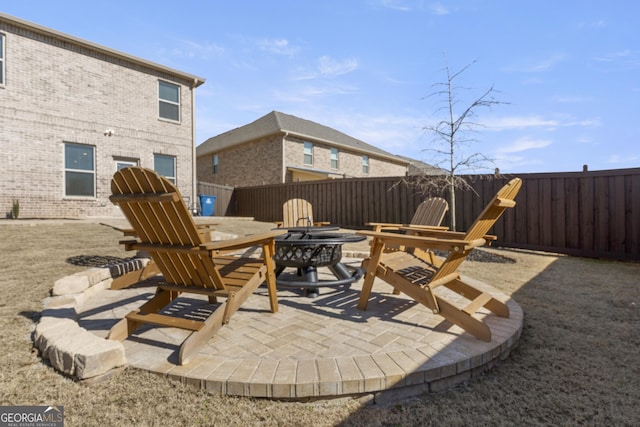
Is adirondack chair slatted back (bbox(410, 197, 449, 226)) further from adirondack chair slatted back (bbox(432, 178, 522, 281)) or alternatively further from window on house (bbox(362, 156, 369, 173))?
window on house (bbox(362, 156, 369, 173))

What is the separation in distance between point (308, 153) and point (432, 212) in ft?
48.6

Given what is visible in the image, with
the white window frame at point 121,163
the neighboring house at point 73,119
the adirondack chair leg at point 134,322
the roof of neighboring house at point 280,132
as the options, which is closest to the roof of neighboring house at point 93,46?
the neighboring house at point 73,119

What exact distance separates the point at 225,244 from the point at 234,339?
71 cm

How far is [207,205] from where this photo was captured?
14.1m

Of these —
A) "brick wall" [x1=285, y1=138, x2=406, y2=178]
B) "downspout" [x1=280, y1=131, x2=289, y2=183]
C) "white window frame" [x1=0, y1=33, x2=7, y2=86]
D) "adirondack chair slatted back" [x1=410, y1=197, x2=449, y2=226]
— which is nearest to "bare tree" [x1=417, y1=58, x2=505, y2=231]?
"adirondack chair slatted back" [x1=410, y1=197, x2=449, y2=226]

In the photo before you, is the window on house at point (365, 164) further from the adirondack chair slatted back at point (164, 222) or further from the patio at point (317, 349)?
the adirondack chair slatted back at point (164, 222)

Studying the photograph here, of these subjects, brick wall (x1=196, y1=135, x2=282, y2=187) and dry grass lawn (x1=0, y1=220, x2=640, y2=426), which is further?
brick wall (x1=196, y1=135, x2=282, y2=187)

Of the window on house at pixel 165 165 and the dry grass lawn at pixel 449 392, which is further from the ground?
the window on house at pixel 165 165

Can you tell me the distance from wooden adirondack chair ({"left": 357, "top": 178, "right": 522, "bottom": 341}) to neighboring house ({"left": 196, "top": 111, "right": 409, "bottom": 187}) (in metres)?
14.4

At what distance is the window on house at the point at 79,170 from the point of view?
1017 centimetres

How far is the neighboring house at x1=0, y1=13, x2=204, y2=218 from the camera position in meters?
9.27

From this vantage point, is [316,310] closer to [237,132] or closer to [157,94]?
[157,94]

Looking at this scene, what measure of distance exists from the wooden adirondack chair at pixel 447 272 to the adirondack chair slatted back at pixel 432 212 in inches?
60.1

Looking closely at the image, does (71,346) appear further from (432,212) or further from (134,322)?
(432,212)
